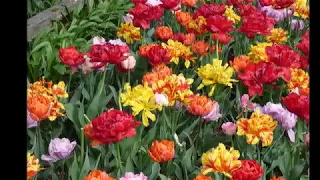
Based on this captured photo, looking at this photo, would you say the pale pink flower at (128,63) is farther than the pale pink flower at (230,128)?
Yes

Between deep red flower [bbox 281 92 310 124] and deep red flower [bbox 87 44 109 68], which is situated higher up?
deep red flower [bbox 87 44 109 68]

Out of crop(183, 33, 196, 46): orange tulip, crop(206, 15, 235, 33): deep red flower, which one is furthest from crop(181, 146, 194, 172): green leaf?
crop(183, 33, 196, 46): orange tulip

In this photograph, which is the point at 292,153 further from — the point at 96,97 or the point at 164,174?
the point at 96,97

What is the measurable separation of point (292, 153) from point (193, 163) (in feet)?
1.10

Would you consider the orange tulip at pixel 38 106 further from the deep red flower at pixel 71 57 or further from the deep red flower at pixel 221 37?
the deep red flower at pixel 221 37

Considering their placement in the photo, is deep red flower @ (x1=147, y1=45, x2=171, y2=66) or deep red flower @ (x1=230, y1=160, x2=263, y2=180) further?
deep red flower @ (x1=147, y1=45, x2=171, y2=66)

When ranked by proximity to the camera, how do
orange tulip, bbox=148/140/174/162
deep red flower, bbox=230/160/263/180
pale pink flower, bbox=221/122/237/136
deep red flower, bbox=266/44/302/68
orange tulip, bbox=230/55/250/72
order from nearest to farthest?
deep red flower, bbox=230/160/263/180
orange tulip, bbox=148/140/174/162
pale pink flower, bbox=221/122/237/136
deep red flower, bbox=266/44/302/68
orange tulip, bbox=230/55/250/72

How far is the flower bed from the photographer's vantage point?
1707mm

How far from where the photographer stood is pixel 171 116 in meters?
2.20

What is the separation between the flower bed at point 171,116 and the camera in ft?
5.60

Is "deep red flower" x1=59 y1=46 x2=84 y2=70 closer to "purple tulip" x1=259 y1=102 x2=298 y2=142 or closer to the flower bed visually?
the flower bed

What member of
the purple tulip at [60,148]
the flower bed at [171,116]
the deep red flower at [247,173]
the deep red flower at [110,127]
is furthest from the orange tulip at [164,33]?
the deep red flower at [247,173]

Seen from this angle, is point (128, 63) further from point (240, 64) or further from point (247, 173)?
point (247, 173)
